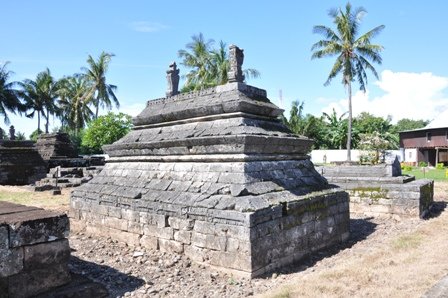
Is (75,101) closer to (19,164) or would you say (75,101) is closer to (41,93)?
(41,93)

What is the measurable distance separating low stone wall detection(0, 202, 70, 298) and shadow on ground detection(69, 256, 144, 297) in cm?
79

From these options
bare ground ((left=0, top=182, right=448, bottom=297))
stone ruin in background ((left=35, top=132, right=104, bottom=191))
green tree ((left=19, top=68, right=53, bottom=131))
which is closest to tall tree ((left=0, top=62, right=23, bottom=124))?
green tree ((left=19, top=68, right=53, bottom=131))

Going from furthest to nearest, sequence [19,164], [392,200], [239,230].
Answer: [19,164]
[392,200]
[239,230]

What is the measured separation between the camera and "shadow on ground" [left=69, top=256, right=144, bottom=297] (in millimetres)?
4758

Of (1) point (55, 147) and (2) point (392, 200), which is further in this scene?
(1) point (55, 147)

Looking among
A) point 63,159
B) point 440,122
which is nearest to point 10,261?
point 63,159

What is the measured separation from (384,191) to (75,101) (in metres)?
43.3

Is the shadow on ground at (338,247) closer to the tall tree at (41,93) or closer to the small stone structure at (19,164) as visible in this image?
the small stone structure at (19,164)

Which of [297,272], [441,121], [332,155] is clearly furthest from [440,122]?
[297,272]

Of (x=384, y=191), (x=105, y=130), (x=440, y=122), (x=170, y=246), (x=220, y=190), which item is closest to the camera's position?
(x=220, y=190)

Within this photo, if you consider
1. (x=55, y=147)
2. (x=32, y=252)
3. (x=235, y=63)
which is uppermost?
(x=235, y=63)

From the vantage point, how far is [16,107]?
44094mm

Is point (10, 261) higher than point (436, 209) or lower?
higher

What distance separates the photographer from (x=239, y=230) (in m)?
5.07
